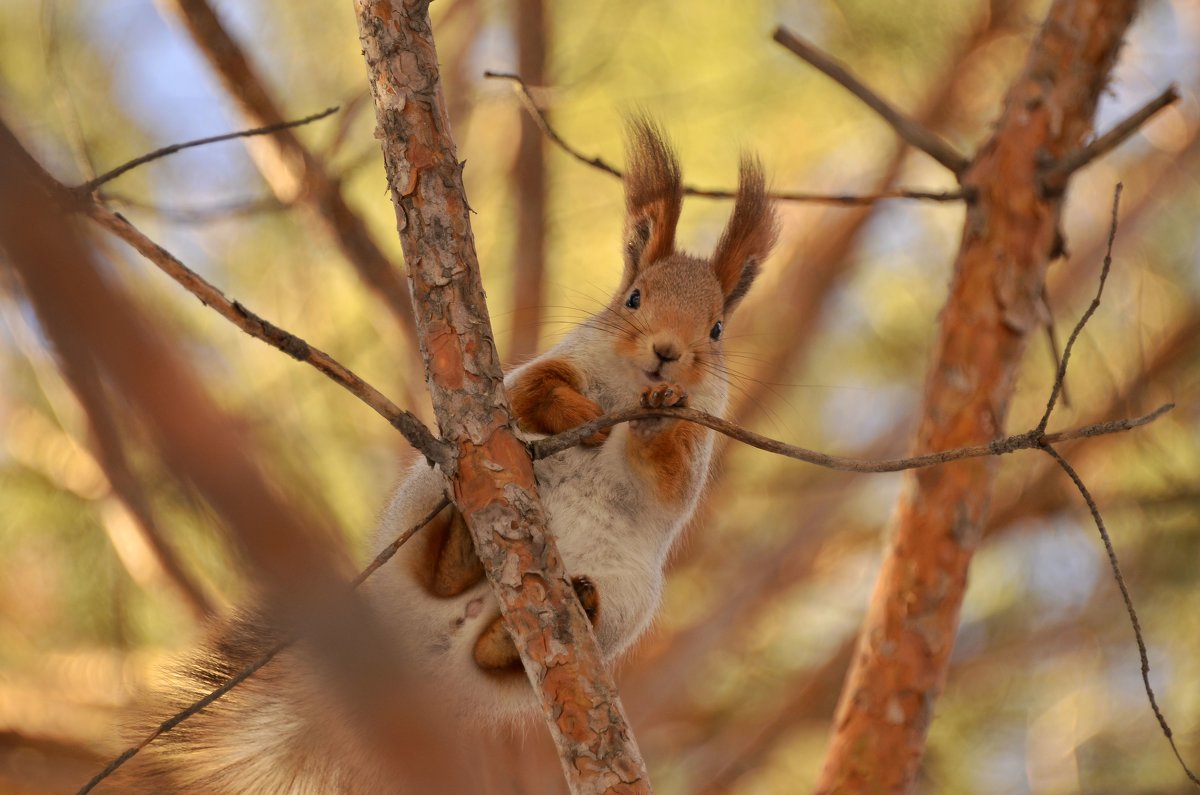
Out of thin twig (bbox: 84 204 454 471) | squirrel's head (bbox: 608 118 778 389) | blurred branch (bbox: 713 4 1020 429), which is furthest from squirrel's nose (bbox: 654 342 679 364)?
blurred branch (bbox: 713 4 1020 429)

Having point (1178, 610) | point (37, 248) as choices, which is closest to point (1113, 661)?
point (1178, 610)

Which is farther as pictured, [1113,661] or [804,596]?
[804,596]

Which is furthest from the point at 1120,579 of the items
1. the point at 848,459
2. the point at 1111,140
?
the point at 1111,140

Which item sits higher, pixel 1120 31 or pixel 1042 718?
pixel 1120 31

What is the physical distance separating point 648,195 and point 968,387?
0.83m

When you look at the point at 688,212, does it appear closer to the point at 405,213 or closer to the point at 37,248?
the point at 405,213

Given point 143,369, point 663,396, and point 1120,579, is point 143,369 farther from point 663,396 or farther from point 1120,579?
point 1120,579

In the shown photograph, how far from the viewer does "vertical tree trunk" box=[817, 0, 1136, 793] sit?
2.64 m

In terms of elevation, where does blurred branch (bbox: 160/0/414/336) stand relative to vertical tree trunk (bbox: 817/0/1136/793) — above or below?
above

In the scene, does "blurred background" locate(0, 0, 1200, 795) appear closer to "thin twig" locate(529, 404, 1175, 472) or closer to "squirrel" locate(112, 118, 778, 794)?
"squirrel" locate(112, 118, 778, 794)

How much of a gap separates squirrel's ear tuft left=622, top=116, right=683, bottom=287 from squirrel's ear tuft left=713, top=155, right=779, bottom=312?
12cm

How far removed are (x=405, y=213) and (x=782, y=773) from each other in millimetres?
3531

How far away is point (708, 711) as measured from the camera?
4582 mm

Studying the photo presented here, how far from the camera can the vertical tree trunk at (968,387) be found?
264 centimetres
